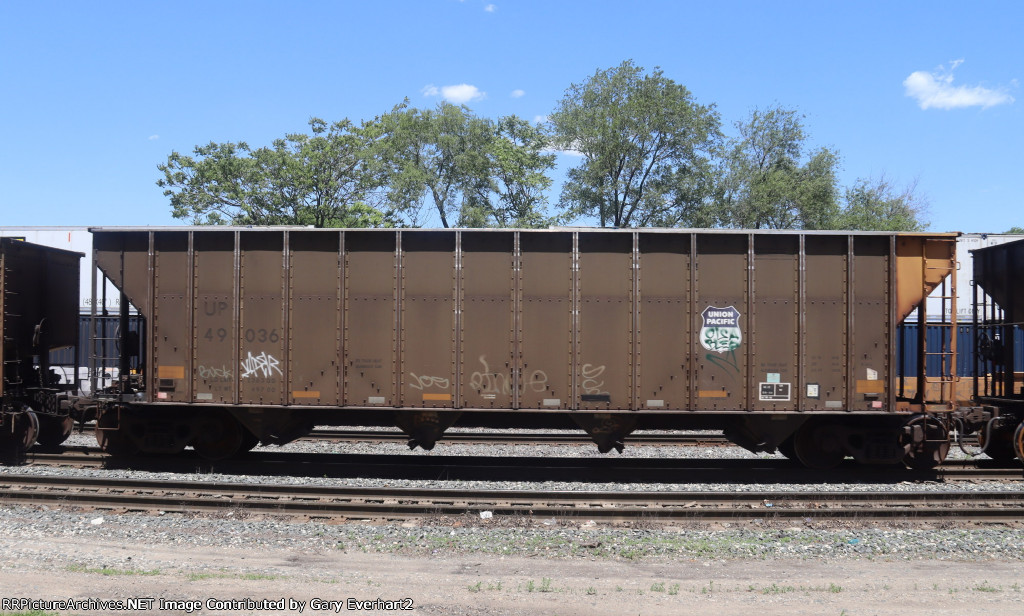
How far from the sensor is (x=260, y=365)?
11086 millimetres

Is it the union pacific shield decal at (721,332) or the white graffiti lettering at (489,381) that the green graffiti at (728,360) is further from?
the white graffiti lettering at (489,381)

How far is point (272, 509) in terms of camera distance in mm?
9336

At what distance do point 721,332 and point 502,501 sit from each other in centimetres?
440

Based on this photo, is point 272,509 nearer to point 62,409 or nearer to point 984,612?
point 62,409

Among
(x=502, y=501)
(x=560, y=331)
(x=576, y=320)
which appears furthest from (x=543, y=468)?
(x=576, y=320)

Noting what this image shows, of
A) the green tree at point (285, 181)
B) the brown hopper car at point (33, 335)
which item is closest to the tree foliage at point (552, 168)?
the green tree at point (285, 181)

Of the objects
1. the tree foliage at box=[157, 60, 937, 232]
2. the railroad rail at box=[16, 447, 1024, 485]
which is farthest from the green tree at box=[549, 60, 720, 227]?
the railroad rail at box=[16, 447, 1024, 485]

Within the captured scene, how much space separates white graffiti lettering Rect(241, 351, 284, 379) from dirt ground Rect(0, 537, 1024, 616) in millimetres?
3580

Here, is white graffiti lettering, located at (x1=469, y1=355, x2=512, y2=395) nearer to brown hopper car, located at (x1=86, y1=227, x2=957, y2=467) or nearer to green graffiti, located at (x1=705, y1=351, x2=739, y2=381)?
brown hopper car, located at (x1=86, y1=227, x2=957, y2=467)

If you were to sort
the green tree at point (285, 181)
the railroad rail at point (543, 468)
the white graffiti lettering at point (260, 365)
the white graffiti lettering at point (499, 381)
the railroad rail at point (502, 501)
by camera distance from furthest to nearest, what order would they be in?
the green tree at point (285, 181), the railroad rail at point (543, 468), the white graffiti lettering at point (260, 365), the white graffiti lettering at point (499, 381), the railroad rail at point (502, 501)

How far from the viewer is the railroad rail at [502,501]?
30.1 ft

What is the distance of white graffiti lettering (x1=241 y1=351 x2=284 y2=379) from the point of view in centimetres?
1106

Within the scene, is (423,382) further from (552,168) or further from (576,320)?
(552,168)

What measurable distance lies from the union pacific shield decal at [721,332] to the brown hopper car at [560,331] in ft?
0.07
